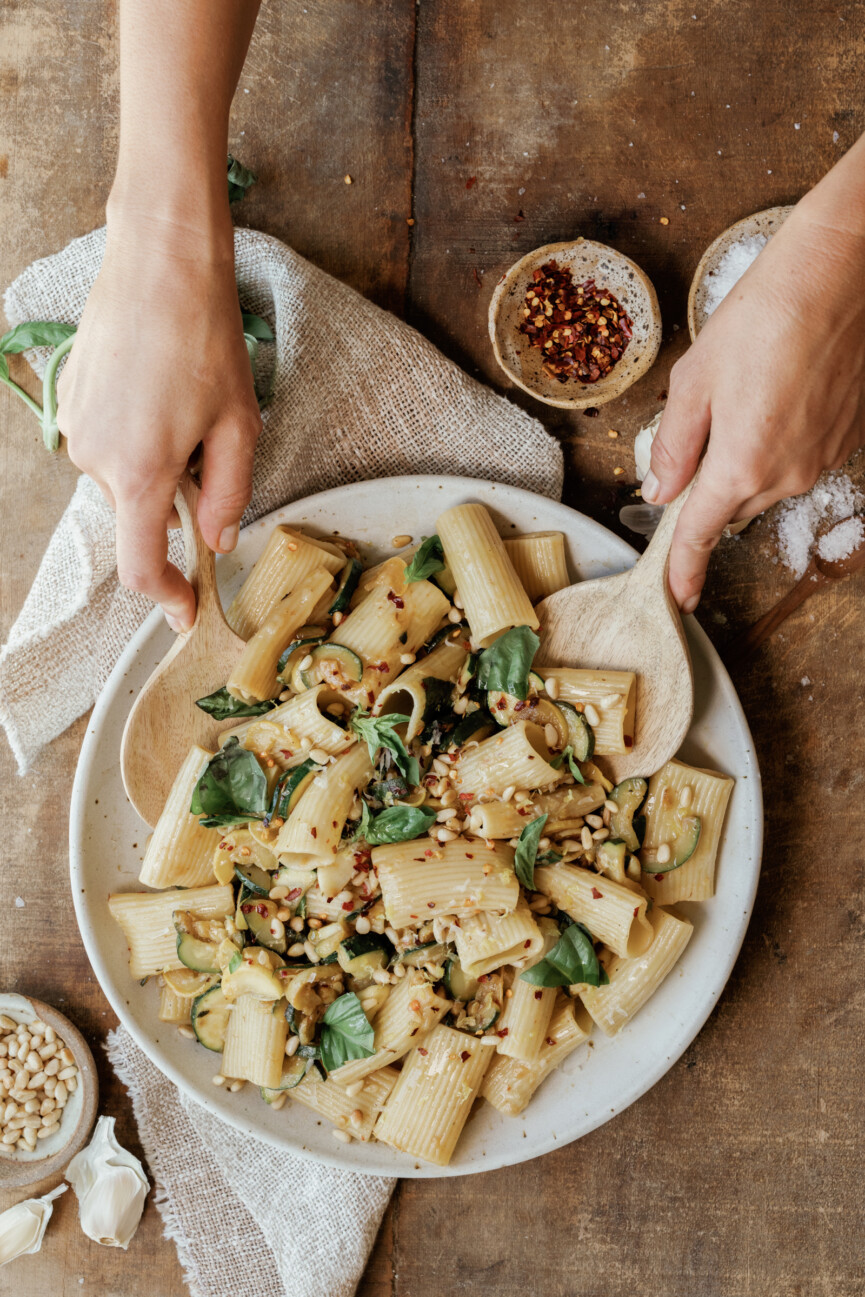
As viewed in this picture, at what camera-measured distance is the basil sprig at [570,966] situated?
2.26 meters

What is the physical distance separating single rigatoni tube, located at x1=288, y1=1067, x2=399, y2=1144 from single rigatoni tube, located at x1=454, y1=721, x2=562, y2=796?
0.82 m

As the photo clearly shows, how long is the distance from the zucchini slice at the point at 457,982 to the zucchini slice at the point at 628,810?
0.51 meters

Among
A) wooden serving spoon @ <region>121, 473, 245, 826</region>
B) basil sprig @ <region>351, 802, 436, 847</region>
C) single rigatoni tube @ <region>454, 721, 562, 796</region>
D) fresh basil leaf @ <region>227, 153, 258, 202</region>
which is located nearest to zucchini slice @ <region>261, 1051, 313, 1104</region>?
basil sprig @ <region>351, 802, 436, 847</region>

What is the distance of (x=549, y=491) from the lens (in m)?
2.48

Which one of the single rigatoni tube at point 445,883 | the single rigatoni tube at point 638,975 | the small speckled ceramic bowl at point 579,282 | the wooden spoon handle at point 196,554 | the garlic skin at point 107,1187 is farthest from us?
the garlic skin at point 107,1187

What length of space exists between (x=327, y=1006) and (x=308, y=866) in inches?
15.9

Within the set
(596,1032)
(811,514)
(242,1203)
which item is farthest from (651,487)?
(242,1203)

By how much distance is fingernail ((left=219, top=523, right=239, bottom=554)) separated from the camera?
2.08 meters

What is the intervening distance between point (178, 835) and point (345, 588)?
0.75 m

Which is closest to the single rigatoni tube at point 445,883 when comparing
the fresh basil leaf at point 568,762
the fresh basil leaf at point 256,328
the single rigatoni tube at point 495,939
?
the single rigatoni tube at point 495,939

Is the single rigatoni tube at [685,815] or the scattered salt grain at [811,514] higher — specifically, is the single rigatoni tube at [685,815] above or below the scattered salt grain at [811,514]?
below

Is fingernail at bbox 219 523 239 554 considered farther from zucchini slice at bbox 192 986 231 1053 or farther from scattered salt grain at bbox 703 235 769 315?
scattered salt grain at bbox 703 235 769 315

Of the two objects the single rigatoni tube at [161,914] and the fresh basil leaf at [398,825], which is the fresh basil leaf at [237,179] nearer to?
the fresh basil leaf at [398,825]

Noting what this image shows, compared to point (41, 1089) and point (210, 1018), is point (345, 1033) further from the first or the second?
point (41, 1089)
